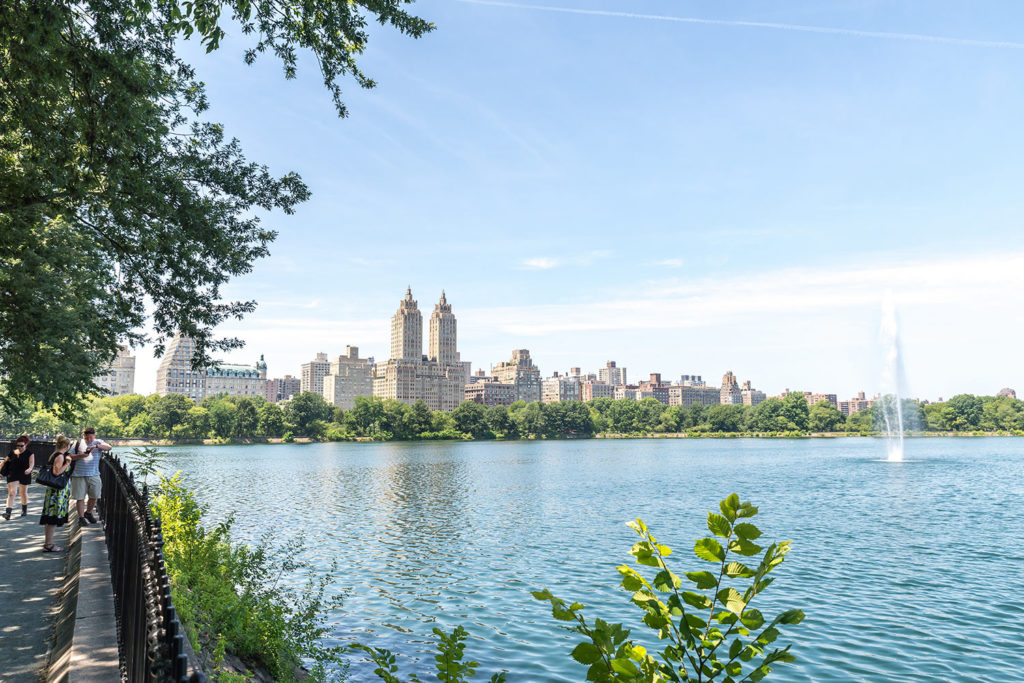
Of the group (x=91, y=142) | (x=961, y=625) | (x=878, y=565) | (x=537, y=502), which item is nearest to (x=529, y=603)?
(x=961, y=625)

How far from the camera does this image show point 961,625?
15.5m

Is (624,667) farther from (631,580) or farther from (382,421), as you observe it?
(382,421)

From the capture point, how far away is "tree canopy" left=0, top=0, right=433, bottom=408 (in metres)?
9.73

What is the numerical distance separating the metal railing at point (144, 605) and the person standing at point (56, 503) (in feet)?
13.8

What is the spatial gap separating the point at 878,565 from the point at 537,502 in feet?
66.9

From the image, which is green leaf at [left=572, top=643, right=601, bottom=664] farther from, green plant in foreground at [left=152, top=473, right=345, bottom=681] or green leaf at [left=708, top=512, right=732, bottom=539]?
green plant in foreground at [left=152, top=473, right=345, bottom=681]

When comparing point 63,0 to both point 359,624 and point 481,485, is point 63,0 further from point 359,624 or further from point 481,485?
point 481,485

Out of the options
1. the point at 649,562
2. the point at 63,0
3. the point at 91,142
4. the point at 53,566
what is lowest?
the point at 53,566

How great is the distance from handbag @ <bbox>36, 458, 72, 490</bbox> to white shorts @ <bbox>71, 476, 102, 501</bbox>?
17 cm

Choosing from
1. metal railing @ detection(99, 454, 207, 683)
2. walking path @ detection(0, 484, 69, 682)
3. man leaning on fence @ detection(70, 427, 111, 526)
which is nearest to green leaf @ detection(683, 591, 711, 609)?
metal railing @ detection(99, 454, 207, 683)

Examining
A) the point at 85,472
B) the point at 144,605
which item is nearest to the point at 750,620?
the point at 144,605

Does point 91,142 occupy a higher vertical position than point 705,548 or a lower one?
higher

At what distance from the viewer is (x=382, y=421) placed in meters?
152

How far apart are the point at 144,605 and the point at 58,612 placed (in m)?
5.24
